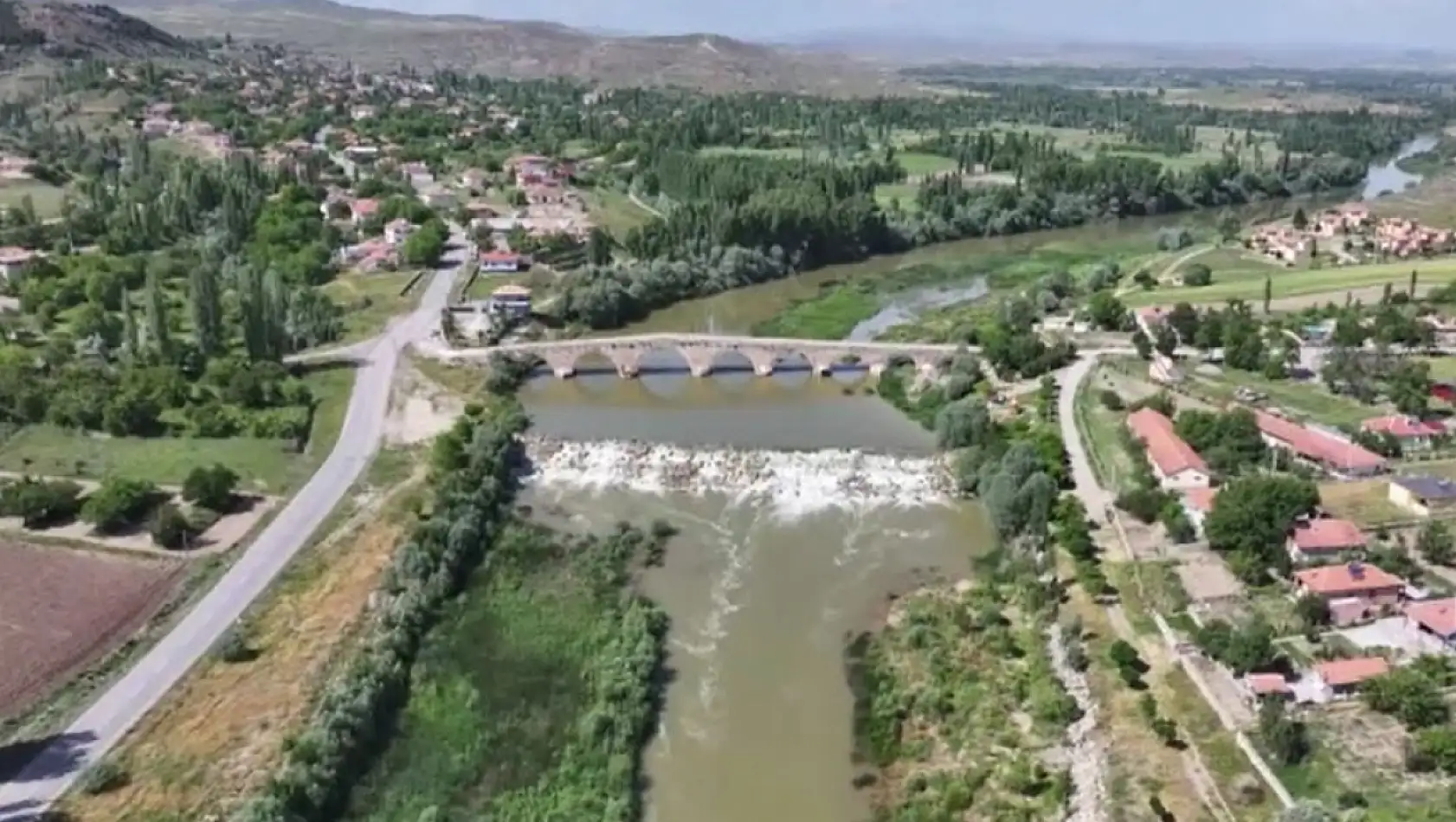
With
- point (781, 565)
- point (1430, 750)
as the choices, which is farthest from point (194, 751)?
point (1430, 750)

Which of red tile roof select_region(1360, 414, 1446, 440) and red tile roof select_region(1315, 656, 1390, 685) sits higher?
red tile roof select_region(1360, 414, 1446, 440)

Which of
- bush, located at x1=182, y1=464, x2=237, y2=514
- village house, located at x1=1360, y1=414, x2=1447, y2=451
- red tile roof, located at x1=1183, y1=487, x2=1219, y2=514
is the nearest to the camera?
red tile roof, located at x1=1183, y1=487, x2=1219, y2=514

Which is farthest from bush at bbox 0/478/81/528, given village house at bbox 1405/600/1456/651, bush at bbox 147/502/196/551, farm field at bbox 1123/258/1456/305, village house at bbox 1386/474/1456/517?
farm field at bbox 1123/258/1456/305

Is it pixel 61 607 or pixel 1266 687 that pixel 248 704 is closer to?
pixel 61 607

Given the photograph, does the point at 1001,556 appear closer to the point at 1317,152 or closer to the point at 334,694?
the point at 334,694

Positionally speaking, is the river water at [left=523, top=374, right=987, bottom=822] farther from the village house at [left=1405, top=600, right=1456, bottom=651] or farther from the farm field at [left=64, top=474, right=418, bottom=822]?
the village house at [left=1405, top=600, right=1456, bottom=651]

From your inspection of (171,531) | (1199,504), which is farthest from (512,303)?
(1199,504)

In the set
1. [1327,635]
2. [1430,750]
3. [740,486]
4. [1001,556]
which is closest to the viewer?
[1430,750]

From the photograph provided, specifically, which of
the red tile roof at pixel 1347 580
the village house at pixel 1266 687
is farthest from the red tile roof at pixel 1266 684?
the red tile roof at pixel 1347 580
